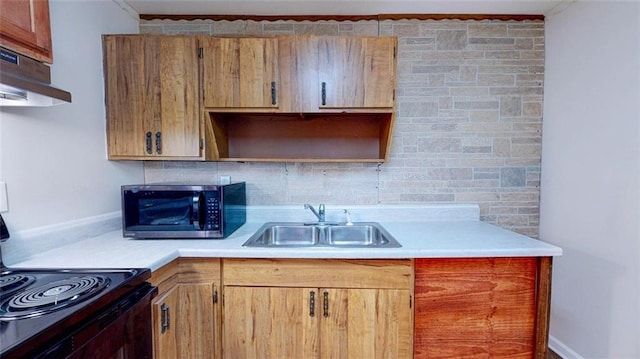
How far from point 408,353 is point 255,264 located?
0.88m

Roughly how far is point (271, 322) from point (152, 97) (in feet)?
4.87

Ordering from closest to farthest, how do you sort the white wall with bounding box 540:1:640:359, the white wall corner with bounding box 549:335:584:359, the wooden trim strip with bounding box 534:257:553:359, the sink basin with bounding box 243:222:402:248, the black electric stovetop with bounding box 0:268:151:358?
the black electric stovetop with bounding box 0:268:151:358, the wooden trim strip with bounding box 534:257:553:359, the white wall with bounding box 540:1:640:359, the white wall corner with bounding box 549:335:584:359, the sink basin with bounding box 243:222:402:248

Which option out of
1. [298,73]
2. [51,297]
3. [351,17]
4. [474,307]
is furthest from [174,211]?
[351,17]

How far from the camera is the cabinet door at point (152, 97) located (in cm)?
167

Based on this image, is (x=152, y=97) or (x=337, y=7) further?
(x=337, y=7)

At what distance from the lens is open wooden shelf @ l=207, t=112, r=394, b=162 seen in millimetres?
2031

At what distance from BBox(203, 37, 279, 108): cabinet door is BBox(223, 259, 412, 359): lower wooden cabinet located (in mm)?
960

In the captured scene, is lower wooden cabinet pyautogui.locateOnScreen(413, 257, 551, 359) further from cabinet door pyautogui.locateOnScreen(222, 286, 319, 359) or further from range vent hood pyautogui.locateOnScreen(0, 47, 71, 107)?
range vent hood pyautogui.locateOnScreen(0, 47, 71, 107)

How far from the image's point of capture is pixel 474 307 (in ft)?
4.50

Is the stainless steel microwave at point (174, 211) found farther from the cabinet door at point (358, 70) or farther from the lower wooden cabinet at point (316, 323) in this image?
the cabinet door at point (358, 70)

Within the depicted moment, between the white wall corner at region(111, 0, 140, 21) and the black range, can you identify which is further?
the white wall corner at region(111, 0, 140, 21)

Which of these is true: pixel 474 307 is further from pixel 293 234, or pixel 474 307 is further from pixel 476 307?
pixel 293 234

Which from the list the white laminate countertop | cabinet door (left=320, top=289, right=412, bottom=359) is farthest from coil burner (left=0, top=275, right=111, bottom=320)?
cabinet door (left=320, top=289, right=412, bottom=359)

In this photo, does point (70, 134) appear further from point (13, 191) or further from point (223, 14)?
point (223, 14)
